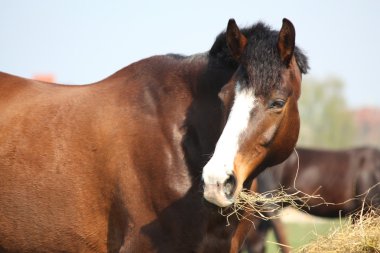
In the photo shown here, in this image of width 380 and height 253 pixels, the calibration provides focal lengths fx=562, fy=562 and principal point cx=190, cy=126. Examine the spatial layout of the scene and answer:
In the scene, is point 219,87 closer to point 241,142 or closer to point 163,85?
point 163,85

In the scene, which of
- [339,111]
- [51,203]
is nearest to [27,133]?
[51,203]

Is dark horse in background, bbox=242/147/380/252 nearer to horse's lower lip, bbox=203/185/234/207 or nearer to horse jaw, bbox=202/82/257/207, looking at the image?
horse jaw, bbox=202/82/257/207

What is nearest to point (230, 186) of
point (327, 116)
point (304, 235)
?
point (304, 235)

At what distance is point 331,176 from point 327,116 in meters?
45.8

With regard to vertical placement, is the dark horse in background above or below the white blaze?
below

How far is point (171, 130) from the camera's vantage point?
4145 millimetres

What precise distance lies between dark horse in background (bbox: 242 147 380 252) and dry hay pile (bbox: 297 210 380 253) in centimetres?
692

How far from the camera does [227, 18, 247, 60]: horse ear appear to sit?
3.99 metres

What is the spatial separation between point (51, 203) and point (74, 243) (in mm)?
348

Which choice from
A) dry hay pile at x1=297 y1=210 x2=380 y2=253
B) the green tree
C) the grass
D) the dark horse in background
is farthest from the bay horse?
the green tree

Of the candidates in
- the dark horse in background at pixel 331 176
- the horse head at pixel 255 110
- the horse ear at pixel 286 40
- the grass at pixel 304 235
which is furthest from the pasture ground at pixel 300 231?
the horse ear at pixel 286 40

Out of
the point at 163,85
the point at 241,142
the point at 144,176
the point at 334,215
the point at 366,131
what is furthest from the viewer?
the point at 366,131

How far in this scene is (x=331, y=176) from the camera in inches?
471

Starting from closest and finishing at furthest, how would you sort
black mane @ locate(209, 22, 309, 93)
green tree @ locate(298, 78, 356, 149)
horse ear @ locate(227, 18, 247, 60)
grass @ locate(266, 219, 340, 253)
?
black mane @ locate(209, 22, 309, 93), horse ear @ locate(227, 18, 247, 60), grass @ locate(266, 219, 340, 253), green tree @ locate(298, 78, 356, 149)
